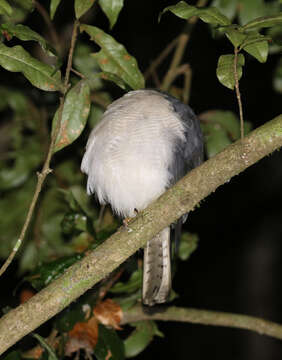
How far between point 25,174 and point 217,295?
13.7 ft

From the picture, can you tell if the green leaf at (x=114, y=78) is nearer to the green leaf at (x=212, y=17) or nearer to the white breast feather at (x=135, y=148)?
the white breast feather at (x=135, y=148)

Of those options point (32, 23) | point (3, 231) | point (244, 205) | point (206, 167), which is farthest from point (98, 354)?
point (244, 205)

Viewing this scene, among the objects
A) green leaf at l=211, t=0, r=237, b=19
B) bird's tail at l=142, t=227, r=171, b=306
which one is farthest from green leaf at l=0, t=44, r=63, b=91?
green leaf at l=211, t=0, r=237, b=19

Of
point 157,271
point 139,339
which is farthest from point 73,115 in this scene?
point 139,339

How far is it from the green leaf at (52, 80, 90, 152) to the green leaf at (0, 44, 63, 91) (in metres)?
0.16

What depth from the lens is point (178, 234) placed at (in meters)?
3.40

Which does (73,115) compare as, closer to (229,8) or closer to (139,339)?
(229,8)

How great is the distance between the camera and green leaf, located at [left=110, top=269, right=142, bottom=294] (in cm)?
349

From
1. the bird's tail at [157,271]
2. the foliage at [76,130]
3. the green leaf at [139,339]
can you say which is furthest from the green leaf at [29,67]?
the green leaf at [139,339]

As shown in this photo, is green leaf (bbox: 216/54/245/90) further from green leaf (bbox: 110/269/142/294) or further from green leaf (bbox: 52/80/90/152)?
green leaf (bbox: 110/269/142/294)

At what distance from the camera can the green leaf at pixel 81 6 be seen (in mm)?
2469

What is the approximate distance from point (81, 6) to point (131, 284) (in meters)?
1.77

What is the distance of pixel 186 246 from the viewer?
148 inches

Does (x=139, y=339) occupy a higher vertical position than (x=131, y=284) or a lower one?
lower
